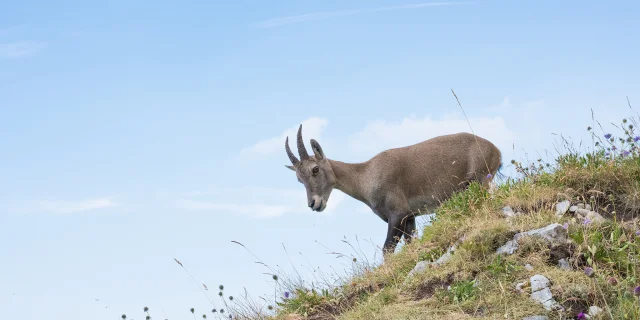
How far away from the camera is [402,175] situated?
13555mm

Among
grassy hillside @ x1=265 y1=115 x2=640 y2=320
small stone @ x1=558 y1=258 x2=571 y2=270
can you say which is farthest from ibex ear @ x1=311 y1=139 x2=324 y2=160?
small stone @ x1=558 y1=258 x2=571 y2=270

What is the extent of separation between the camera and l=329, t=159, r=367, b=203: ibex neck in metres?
13.8

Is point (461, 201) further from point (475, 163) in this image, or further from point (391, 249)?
point (475, 163)

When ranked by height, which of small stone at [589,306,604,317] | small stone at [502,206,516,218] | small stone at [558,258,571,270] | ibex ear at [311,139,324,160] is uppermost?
ibex ear at [311,139,324,160]

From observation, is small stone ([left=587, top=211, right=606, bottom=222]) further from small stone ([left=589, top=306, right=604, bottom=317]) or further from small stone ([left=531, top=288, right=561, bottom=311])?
small stone ([left=589, top=306, right=604, bottom=317])

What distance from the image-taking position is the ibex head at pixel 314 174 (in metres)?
13.4

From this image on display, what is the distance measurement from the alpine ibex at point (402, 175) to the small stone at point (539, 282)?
5.93 meters

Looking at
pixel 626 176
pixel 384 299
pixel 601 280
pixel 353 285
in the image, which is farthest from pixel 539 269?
pixel 626 176

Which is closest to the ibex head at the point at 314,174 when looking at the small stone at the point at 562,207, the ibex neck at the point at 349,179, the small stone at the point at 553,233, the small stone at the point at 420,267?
the ibex neck at the point at 349,179

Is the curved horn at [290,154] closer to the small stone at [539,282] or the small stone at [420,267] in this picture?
the small stone at [420,267]

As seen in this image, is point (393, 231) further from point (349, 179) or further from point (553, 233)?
point (553, 233)

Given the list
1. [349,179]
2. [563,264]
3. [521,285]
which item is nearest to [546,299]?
[521,285]

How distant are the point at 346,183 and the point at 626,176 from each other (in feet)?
17.8

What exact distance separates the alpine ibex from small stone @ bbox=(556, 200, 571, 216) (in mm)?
4112
